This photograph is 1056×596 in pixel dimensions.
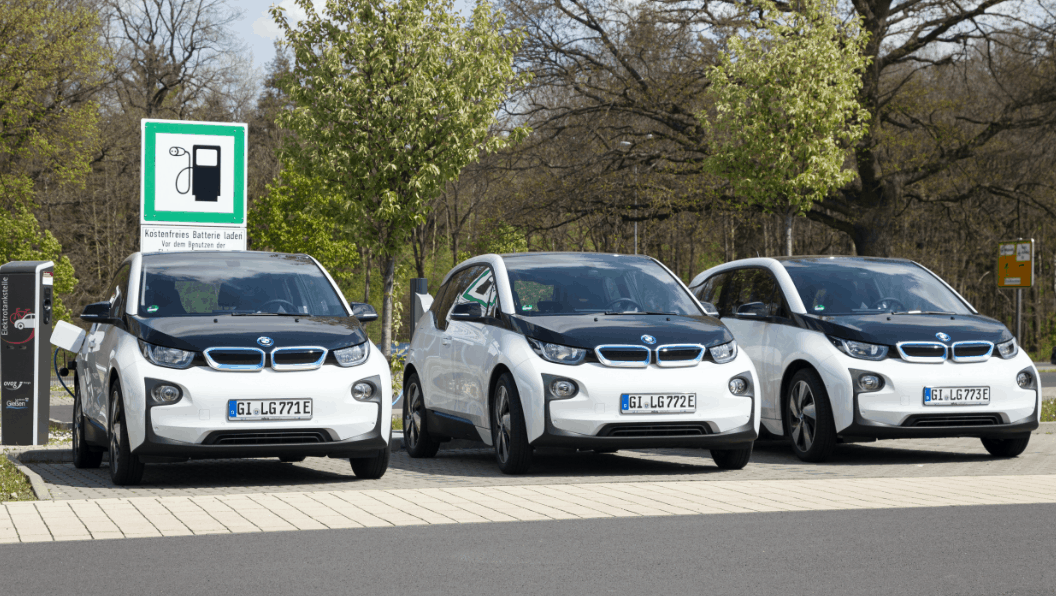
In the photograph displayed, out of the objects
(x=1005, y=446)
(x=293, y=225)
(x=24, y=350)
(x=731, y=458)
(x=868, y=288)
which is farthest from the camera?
(x=293, y=225)

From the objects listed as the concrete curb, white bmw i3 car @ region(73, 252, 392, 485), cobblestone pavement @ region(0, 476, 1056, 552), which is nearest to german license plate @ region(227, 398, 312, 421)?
white bmw i3 car @ region(73, 252, 392, 485)

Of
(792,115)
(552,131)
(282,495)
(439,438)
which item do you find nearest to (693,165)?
(552,131)

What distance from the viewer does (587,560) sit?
5.98 m

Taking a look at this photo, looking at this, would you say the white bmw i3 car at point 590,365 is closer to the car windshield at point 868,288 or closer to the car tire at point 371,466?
the car tire at point 371,466

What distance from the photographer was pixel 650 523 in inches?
279

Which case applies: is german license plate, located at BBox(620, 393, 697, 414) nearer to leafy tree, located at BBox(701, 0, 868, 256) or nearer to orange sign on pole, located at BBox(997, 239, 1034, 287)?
leafy tree, located at BBox(701, 0, 868, 256)

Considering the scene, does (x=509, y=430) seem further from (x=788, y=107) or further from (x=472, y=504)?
(x=788, y=107)

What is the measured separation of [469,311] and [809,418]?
2.93m

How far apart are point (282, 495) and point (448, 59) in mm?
12899

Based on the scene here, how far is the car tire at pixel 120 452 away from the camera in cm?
848

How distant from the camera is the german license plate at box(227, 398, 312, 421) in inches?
325

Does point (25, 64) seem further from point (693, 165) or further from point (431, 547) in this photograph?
point (431, 547)

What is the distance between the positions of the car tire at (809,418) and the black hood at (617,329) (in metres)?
1.20

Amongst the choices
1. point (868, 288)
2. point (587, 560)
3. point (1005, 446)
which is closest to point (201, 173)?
point (868, 288)
